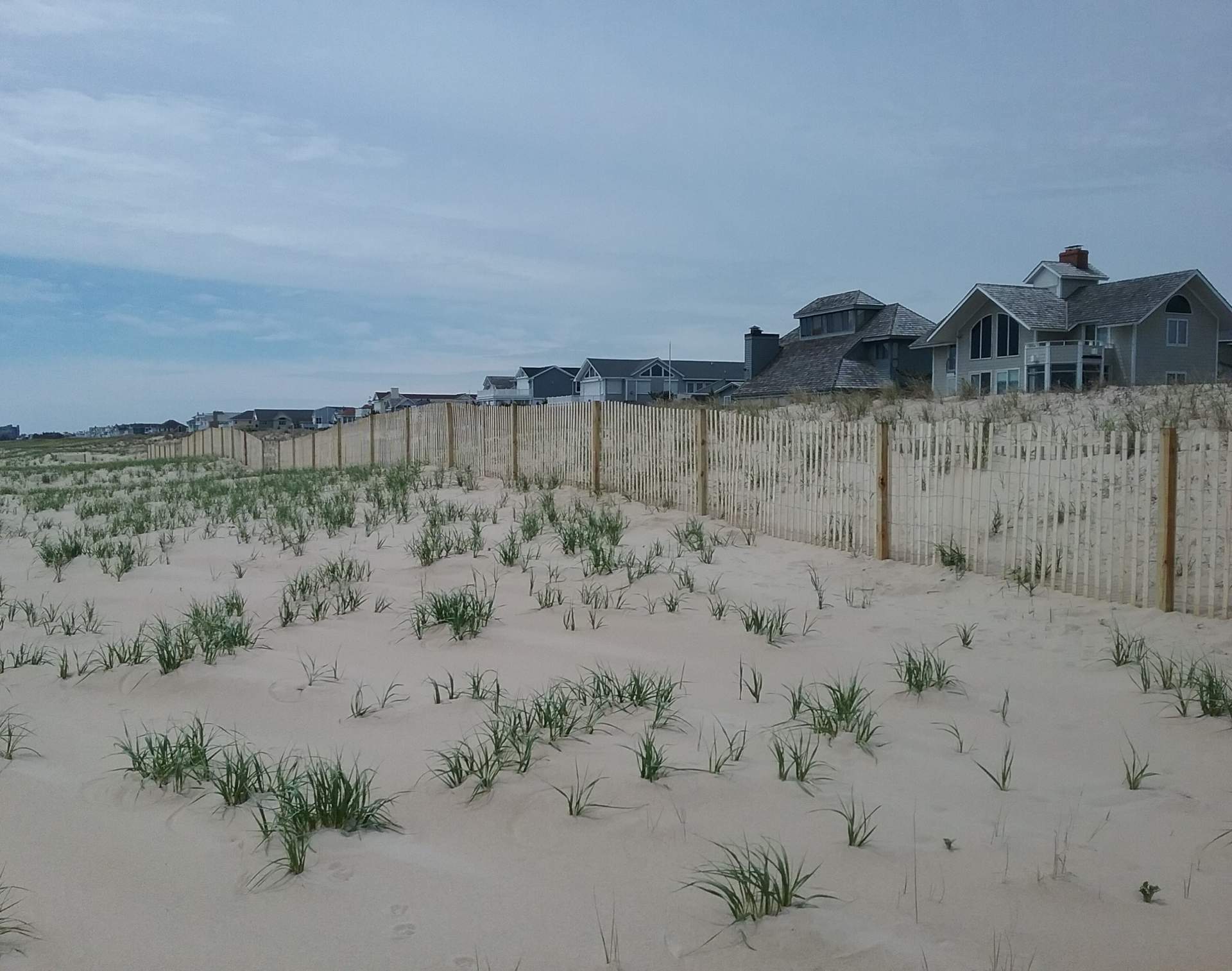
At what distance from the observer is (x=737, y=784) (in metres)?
→ 3.76

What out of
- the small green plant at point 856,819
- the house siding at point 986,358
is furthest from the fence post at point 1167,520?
the house siding at point 986,358

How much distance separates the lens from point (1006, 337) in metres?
35.1

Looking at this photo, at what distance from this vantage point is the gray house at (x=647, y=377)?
6775 centimetres

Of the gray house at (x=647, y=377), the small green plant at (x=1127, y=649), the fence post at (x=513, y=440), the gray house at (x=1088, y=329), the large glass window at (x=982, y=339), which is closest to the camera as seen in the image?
the small green plant at (x=1127, y=649)

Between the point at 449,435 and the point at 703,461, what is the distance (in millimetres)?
9146

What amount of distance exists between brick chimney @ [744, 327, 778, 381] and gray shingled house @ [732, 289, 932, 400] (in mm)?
123

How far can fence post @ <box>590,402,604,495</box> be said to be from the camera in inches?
547

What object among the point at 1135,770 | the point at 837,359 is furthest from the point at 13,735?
the point at 837,359

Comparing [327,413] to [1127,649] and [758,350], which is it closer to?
[758,350]

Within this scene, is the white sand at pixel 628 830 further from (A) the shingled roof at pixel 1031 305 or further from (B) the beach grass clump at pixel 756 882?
(A) the shingled roof at pixel 1031 305

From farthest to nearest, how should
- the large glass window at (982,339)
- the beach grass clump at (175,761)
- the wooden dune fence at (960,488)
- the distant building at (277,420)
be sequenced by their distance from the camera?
the distant building at (277,420) < the large glass window at (982,339) < the wooden dune fence at (960,488) < the beach grass clump at (175,761)

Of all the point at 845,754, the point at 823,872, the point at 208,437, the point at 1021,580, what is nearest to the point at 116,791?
the point at 823,872

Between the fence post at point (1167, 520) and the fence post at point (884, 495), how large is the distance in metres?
2.47

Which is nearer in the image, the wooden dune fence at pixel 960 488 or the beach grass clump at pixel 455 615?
the beach grass clump at pixel 455 615
